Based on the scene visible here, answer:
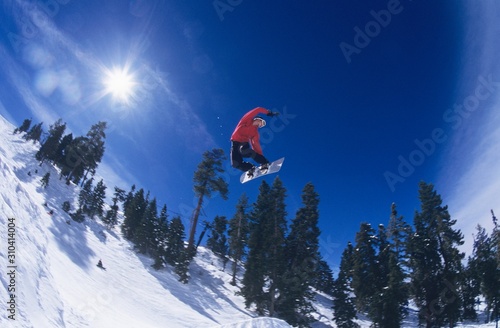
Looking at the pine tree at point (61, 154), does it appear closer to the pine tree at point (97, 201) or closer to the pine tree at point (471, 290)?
the pine tree at point (97, 201)

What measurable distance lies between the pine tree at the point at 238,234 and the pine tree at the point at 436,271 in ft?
60.4

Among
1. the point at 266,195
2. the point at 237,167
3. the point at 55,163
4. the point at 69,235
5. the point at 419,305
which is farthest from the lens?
the point at 55,163

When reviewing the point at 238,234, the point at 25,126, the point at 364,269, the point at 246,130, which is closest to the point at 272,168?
the point at 246,130

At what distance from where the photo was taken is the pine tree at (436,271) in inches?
939

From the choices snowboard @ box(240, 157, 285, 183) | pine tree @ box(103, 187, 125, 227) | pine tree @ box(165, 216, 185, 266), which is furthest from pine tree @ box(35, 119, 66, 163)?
snowboard @ box(240, 157, 285, 183)

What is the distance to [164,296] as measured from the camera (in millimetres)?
19469

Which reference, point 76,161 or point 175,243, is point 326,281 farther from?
point 76,161

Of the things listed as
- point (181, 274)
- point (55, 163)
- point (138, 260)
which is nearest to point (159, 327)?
point (181, 274)

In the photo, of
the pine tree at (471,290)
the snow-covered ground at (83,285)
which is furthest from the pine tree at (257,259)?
the pine tree at (471,290)

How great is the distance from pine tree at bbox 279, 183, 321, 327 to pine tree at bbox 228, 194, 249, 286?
838 centimetres

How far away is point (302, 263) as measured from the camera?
24625mm

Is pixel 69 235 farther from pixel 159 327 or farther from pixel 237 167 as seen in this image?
pixel 237 167

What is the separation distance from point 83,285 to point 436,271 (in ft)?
96.1

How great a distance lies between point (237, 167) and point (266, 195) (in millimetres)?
21007
